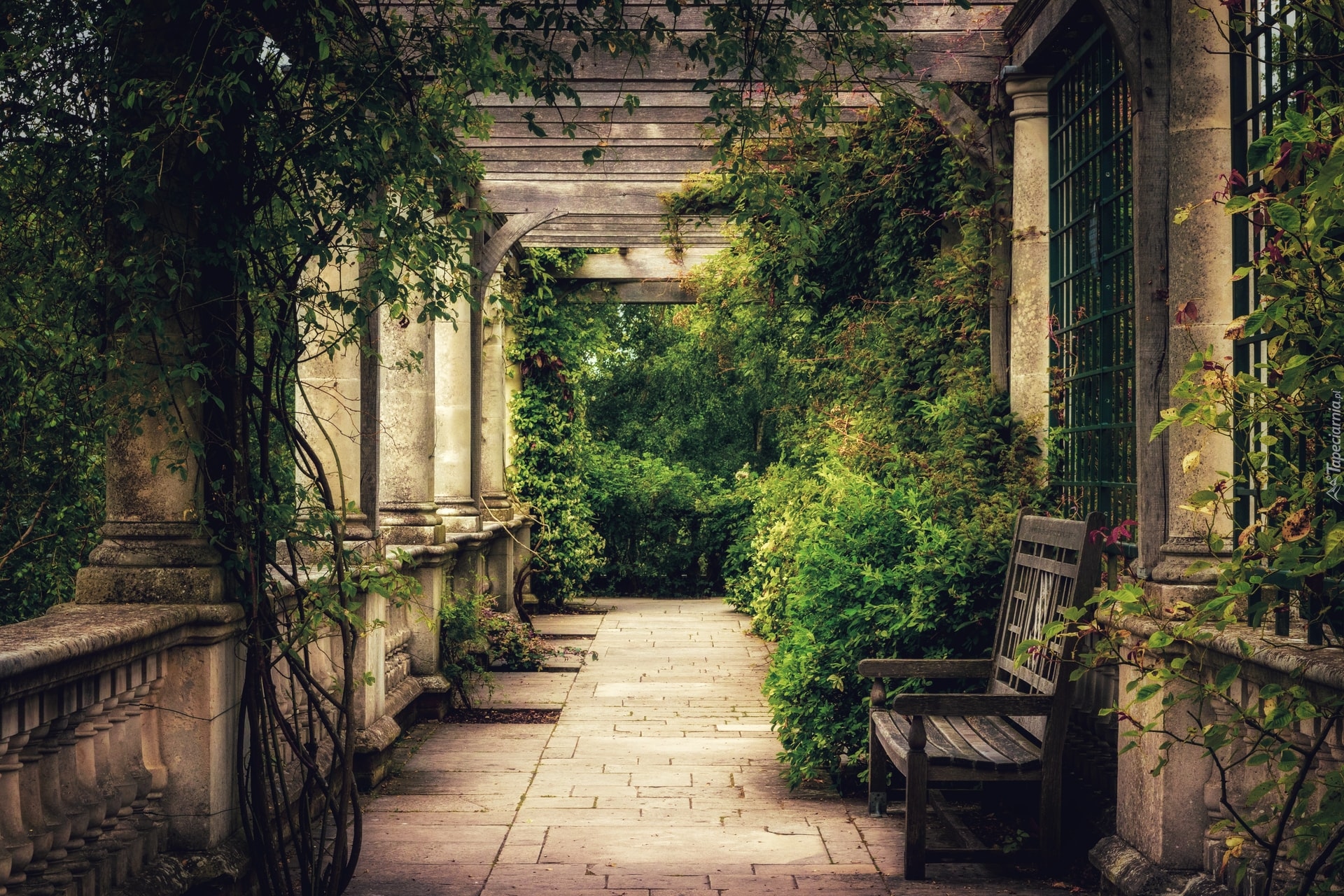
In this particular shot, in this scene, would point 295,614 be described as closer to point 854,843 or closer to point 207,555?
point 207,555

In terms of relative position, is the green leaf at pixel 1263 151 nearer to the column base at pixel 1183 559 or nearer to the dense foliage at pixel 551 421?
the column base at pixel 1183 559

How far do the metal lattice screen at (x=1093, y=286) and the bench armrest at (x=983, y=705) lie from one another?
0.95 m

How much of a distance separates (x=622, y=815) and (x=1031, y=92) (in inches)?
168

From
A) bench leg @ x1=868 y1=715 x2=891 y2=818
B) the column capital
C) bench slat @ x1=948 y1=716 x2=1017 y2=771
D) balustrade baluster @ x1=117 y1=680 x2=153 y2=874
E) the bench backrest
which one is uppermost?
the column capital

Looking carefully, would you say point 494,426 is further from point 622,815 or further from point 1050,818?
point 1050,818

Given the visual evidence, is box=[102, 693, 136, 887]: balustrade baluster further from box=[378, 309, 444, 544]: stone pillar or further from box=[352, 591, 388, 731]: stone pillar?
A: box=[378, 309, 444, 544]: stone pillar

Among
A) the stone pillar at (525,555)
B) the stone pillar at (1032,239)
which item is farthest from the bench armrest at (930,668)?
the stone pillar at (525,555)

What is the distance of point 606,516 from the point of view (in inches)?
770

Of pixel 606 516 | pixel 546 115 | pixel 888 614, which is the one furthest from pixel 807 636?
pixel 606 516

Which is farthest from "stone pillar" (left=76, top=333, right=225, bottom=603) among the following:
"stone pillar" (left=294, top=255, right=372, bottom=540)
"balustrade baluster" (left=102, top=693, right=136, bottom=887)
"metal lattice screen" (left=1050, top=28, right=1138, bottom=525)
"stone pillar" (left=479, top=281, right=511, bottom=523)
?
"stone pillar" (left=479, top=281, right=511, bottom=523)

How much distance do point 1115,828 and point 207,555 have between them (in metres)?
3.50

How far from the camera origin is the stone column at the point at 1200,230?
4.25 meters

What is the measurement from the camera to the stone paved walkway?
16.0 ft

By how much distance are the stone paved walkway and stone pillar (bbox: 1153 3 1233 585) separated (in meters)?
1.70
